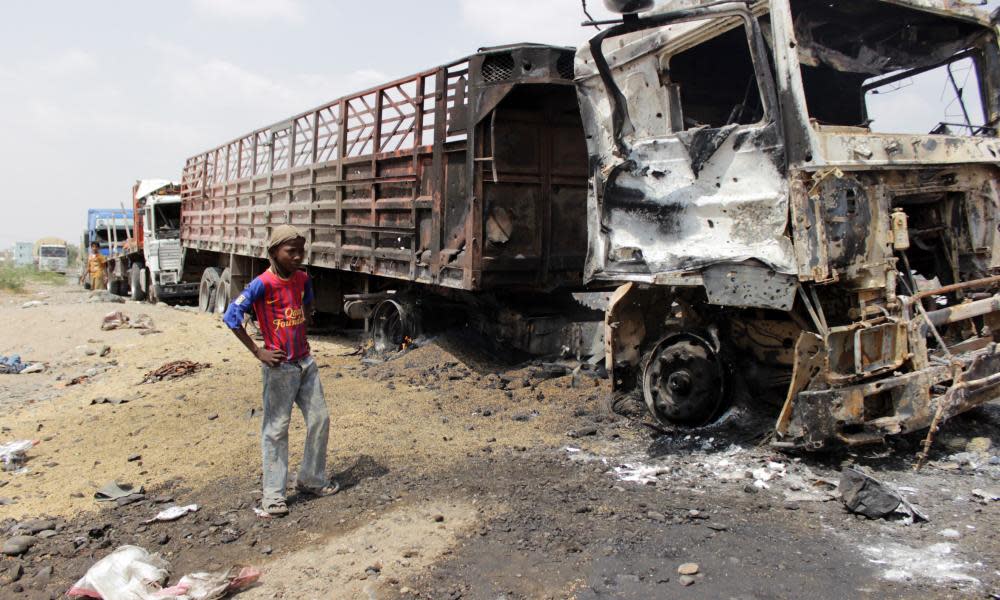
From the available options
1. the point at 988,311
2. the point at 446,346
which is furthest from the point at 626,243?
the point at 446,346

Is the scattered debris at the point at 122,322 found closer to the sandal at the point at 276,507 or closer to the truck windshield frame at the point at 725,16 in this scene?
the sandal at the point at 276,507

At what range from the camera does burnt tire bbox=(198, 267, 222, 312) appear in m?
14.1

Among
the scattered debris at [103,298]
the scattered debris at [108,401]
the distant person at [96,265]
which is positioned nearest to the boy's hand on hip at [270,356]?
the scattered debris at [108,401]

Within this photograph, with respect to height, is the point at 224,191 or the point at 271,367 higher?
the point at 224,191

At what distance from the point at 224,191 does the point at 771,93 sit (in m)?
11.5

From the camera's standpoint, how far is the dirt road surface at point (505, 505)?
2820 millimetres

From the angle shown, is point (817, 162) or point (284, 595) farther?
point (817, 162)

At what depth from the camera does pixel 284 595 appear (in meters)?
2.85

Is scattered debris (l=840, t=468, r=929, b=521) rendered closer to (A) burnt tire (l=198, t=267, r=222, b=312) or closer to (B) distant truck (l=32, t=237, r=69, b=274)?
(A) burnt tire (l=198, t=267, r=222, b=312)

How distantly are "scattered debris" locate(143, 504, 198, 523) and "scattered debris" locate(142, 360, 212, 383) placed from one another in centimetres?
418

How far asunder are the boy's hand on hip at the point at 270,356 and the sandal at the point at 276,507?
0.71 m

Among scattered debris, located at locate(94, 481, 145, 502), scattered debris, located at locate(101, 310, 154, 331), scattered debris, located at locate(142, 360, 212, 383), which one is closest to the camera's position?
scattered debris, located at locate(94, 481, 145, 502)

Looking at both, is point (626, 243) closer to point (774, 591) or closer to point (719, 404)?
point (719, 404)

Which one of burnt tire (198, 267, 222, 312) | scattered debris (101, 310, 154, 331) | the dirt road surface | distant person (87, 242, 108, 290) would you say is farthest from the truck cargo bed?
distant person (87, 242, 108, 290)
